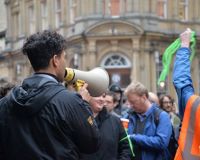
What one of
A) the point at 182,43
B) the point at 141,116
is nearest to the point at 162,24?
the point at 141,116

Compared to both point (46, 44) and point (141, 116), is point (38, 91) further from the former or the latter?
point (141, 116)

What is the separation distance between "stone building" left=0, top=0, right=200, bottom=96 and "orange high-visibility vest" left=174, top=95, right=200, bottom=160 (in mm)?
27326

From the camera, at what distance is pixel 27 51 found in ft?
13.0

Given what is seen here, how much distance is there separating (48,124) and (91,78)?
817mm

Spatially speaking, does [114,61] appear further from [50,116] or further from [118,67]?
[50,116]

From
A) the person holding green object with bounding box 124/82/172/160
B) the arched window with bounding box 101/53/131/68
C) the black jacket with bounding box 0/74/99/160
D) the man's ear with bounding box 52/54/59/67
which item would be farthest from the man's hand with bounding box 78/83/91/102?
the arched window with bounding box 101/53/131/68

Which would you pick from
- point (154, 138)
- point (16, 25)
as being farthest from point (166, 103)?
point (16, 25)

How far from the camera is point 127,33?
3173cm

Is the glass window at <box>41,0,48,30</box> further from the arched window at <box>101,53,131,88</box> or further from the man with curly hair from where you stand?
the man with curly hair

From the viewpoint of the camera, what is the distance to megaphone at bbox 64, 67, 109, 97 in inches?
172

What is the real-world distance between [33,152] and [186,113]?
3.95 ft

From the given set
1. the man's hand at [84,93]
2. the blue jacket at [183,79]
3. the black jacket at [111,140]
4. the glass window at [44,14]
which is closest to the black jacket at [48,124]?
the man's hand at [84,93]

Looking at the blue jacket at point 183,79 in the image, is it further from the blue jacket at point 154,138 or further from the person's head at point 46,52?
the blue jacket at point 154,138

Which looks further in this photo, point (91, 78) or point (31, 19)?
point (31, 19)
